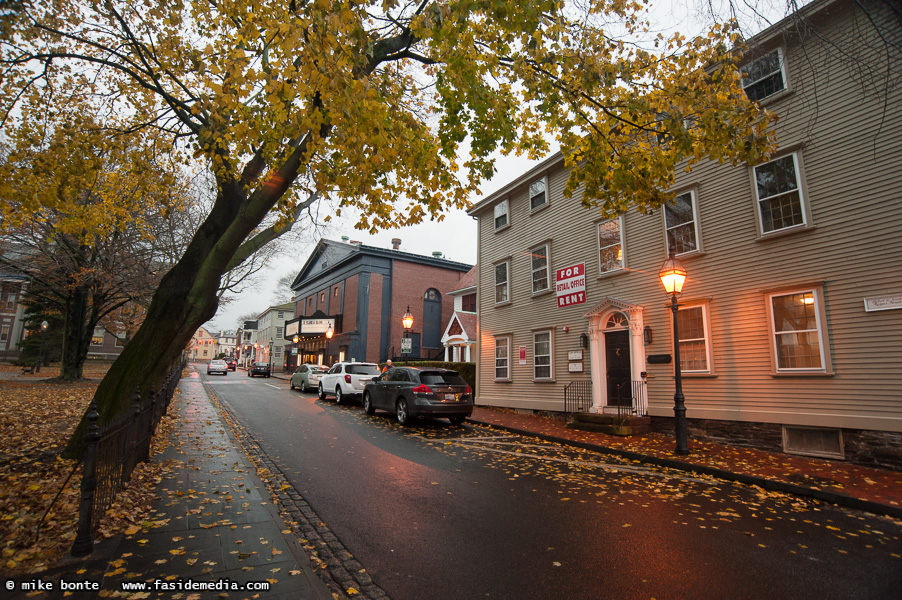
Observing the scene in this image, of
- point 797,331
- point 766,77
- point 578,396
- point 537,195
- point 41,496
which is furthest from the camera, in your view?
point 537,195

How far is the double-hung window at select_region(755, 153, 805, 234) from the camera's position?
9.90 meters

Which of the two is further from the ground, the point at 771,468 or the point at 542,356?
the point at 542,356

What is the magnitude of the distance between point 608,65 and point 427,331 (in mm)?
31338

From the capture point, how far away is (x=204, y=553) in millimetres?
3939

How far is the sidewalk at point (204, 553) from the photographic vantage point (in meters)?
3.32

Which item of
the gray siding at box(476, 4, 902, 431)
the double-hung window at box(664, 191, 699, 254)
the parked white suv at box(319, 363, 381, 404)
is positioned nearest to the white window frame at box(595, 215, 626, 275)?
the gray siding at box(476, 4, 902, 431)

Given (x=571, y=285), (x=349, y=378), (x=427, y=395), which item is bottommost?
(x=427, y=395)

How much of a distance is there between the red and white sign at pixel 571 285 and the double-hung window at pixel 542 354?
1.45m

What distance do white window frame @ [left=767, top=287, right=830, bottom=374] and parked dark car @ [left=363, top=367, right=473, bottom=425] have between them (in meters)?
7.73

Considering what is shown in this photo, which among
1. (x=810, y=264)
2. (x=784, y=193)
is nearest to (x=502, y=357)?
(x=810, y=264)

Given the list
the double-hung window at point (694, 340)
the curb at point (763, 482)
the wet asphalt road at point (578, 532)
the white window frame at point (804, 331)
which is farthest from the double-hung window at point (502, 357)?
the white window frame at point (804, 331)

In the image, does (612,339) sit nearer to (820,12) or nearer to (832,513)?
(832,513)

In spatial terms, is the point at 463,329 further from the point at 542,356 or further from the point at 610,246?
the point at 610,246

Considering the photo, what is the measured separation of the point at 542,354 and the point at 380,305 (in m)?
21.5
